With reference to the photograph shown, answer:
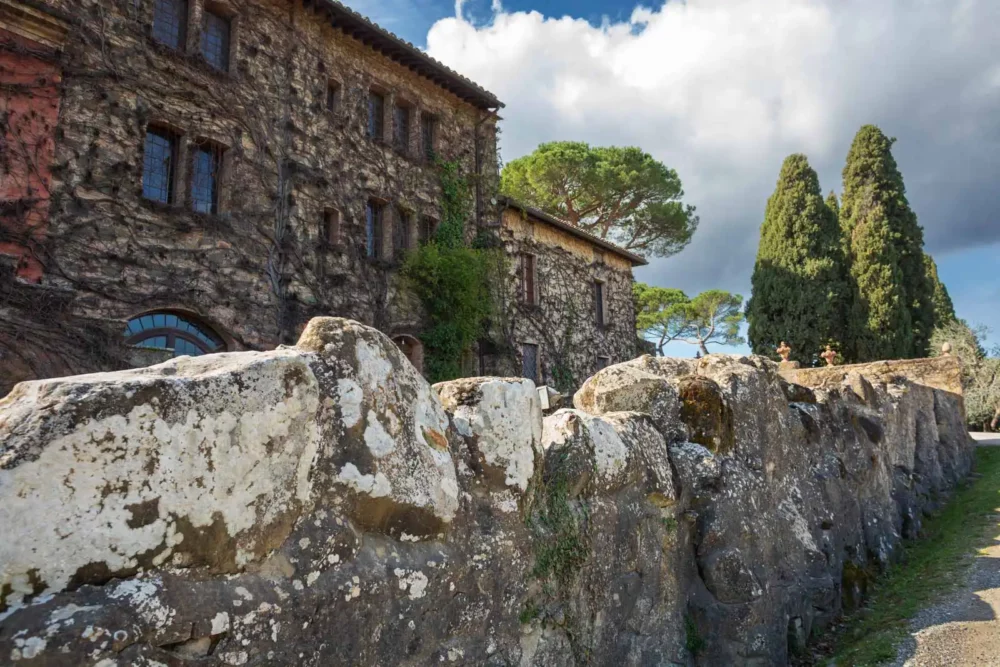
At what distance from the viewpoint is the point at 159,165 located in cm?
1038

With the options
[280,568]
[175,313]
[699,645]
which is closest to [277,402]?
[280,568]

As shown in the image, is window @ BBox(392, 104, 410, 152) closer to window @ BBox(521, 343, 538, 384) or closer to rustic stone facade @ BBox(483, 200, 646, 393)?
rustic stone facade @ BBox(483, 200, 646, 393)

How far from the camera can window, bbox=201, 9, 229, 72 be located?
11.1m

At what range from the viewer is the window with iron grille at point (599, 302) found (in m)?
19.8

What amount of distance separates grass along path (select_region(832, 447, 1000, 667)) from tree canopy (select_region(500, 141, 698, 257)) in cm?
1964

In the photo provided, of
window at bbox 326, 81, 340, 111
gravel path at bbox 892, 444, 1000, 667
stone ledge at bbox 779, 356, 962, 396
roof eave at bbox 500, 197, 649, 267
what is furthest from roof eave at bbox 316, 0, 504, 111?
gravel path at bbox 892, 444, 1000, 667

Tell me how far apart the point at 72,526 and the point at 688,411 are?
10.1 ft

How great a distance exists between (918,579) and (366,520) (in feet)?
Answer: 17.3

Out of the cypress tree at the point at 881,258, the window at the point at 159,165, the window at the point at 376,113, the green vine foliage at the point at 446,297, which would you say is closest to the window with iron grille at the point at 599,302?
the green vine foliage at the point at 446,297

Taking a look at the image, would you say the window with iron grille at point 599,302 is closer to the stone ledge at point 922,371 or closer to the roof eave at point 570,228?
the roof eave at point 570,228

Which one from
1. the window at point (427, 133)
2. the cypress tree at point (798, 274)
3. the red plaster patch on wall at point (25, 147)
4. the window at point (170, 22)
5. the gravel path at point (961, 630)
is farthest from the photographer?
the cypress tree at point (798, 274)

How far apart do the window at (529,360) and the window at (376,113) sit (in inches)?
232

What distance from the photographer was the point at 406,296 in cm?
1379

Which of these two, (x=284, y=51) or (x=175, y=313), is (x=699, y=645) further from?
(x=284, y=51)
